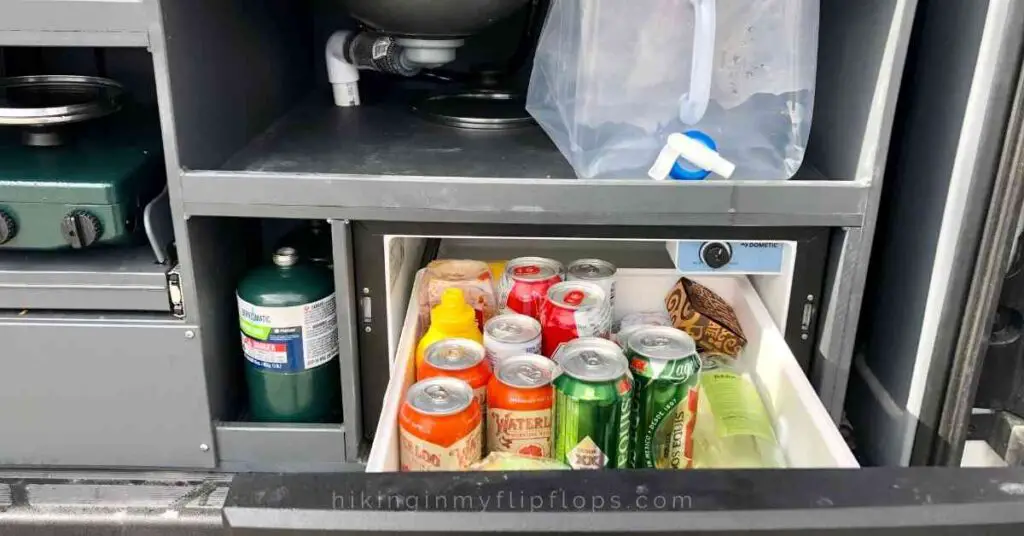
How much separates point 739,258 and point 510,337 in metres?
0.32

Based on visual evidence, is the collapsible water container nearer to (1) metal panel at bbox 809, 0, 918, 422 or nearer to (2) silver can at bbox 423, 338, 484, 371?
(1) metal panel at bbox 809, 0, 918, 422

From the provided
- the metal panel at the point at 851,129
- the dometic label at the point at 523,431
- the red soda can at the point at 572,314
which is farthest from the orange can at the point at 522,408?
the metal panel at the point at 851,129

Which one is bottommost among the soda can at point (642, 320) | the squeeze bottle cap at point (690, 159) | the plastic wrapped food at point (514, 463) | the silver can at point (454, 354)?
the soda can at point (642, 320)

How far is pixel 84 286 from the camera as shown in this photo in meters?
1.03

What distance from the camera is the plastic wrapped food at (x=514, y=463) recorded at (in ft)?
2.77

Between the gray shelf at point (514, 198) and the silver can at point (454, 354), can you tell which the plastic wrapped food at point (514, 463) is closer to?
the silver can at point (454, 354)

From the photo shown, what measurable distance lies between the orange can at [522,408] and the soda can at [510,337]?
0.04m

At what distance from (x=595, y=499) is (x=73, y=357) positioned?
743mm

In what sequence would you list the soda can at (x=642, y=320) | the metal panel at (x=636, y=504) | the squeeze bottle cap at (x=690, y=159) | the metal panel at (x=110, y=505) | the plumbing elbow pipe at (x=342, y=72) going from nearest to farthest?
the metal panel at (x=636, y=504) → the squeeze bottle cap at (x=690, y=159) → the metal panel at (x=110, y=505) → the soda can at (x=642, y=320) → the plumbing elbow pipe at (x=342, y=72)

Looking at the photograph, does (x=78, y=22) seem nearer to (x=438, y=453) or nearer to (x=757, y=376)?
(x=438, y=453)

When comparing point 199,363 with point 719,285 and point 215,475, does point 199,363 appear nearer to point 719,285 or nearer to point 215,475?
point 215,475

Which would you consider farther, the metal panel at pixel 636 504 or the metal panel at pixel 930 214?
the metal panel at pixel 930 214

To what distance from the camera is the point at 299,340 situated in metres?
1.09

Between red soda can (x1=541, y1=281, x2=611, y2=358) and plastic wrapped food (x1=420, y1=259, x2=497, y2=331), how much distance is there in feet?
0.41
